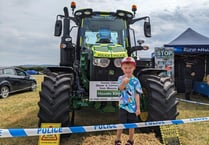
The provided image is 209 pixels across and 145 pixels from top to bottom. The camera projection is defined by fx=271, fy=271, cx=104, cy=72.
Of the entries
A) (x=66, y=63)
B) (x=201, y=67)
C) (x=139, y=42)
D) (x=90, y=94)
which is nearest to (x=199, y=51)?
(x=201, y=67)

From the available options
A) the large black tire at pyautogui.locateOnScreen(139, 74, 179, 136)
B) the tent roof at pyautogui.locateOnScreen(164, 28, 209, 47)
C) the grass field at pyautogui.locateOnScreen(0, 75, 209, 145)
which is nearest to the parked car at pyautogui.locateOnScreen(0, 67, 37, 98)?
the grass field at pyautogui.locateOnScreen(0, 75, 209, 145)

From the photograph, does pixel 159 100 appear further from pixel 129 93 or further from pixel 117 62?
pixel 129 93

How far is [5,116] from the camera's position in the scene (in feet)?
25.3

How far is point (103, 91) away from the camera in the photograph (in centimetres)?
515

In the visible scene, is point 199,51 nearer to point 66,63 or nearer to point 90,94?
point 66,63

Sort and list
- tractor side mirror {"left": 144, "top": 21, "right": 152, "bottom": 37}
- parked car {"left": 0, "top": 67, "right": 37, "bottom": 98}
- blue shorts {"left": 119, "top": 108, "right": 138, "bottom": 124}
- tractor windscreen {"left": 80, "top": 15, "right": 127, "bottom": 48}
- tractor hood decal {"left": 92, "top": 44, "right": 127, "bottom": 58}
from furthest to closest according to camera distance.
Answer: parked car {"left": 0, "top": 67, "right": 37, "bottom": 98} < tractor side mirror {"left": 144, "top": 21, "right": 152, "bottom": 37} < tractor windscreen {"left": 80, "top": 15, "right": 127, "bottom": 48} < tractor hood decal {"left": 92, "top": 44, "right": 127, "bottom": 58} < blue shorts {"left": 119, "top": 108, "right": 138, "bottom": 124}

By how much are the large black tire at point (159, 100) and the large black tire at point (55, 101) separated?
1.52 metres

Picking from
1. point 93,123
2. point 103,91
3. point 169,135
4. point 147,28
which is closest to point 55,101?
point 103,91

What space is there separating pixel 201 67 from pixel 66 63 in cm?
921

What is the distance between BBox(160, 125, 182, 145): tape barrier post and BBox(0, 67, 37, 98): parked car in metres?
8.80

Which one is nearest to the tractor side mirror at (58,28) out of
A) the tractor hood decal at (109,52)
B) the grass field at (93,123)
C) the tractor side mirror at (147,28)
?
the tractor hood decal at (109,52)

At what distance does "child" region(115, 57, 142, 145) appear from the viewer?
3969 millimetres

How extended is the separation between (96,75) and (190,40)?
9.16m

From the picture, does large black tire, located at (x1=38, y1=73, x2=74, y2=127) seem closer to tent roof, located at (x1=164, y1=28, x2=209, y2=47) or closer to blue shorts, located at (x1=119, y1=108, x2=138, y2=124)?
blue shorts, located at (x1=119, y1=108, x2=138, y2=124)
